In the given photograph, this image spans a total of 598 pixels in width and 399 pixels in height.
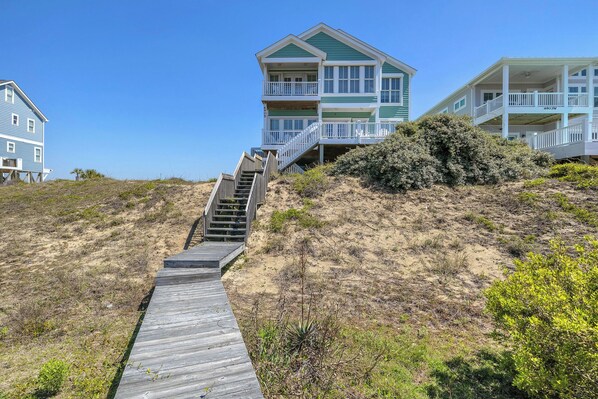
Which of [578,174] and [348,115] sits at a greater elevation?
[348,115]

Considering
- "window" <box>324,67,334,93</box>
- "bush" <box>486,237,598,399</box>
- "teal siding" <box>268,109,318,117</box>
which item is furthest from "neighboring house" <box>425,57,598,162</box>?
"bush" <box>486,237,598,399</box>

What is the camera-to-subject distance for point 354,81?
2039 centimetres

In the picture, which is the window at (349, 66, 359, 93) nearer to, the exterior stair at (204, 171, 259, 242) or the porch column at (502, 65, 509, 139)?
the porch column at (502, 65, 509, 139)

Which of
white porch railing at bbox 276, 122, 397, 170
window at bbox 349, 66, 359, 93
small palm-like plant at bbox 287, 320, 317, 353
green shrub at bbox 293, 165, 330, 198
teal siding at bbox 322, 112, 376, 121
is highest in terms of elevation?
window at bbox 349, 66, 359, 93

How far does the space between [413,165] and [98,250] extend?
11735 mm

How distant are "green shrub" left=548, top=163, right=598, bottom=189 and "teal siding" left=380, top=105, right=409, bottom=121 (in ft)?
34.3

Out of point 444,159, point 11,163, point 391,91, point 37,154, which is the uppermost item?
point 391,91

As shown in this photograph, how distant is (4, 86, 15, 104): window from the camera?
26141 millimetres

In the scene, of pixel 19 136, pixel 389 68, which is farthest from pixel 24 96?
pixel 389 68

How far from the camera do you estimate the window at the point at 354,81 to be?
2033cm

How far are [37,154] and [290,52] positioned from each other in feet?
93.5

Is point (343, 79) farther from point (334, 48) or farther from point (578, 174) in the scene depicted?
point (578, 174)

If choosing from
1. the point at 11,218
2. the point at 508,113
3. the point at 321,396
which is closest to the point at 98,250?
the point at 11,218

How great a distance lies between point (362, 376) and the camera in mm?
3471
